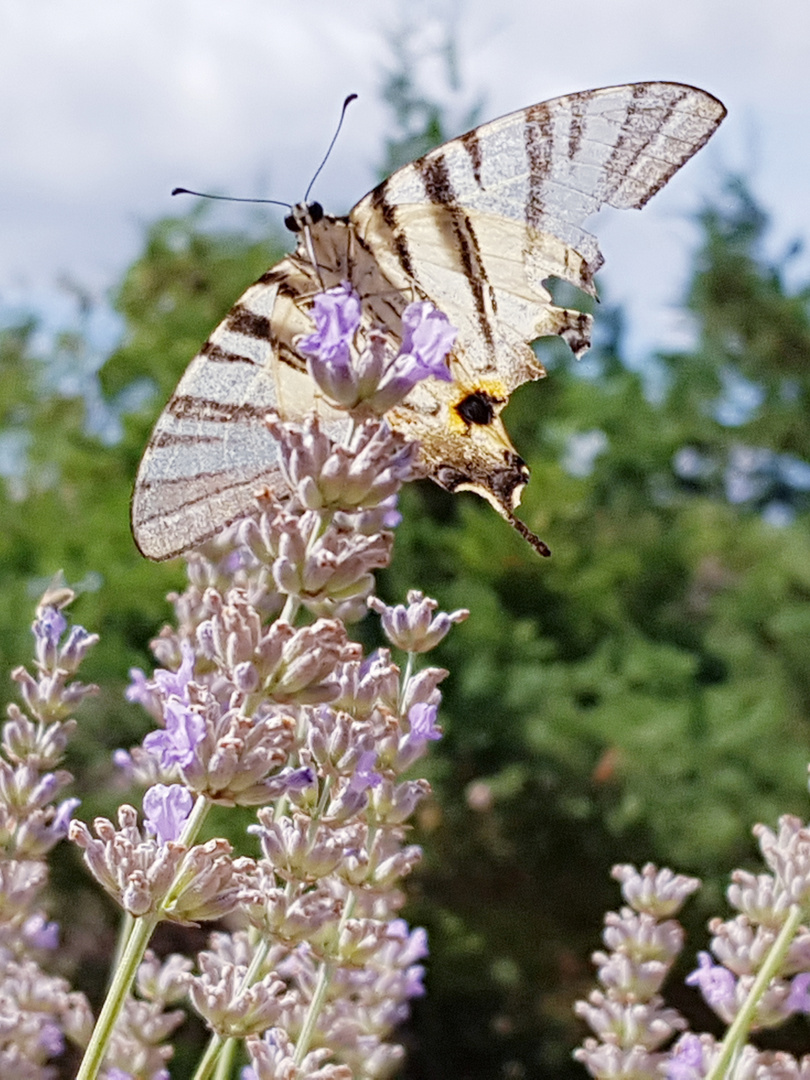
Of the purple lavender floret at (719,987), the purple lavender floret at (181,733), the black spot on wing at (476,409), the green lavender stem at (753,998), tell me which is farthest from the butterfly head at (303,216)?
the purple lavender floret at (719,987)

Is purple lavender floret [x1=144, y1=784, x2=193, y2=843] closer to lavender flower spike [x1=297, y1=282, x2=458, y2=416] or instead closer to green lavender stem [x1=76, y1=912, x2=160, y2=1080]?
green lavender stem [x1=76, y1=912, x2=160, y2=1080]

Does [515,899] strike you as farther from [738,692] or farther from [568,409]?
[568,409]

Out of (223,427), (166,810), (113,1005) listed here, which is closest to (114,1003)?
(113,1005)

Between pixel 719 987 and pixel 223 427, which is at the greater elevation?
pixel 223 427

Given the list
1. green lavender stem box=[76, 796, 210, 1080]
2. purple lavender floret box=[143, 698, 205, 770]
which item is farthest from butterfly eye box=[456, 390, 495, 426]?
green lavender stem box=[76, 796, 210, 1080]

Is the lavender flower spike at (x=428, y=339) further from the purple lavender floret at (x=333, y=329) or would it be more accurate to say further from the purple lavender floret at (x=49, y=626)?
the purple lavender floret at (x=49, y=626)

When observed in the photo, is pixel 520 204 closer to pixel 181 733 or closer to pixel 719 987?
pixel 181 733

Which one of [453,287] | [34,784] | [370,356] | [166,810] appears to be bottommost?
[166,810]
